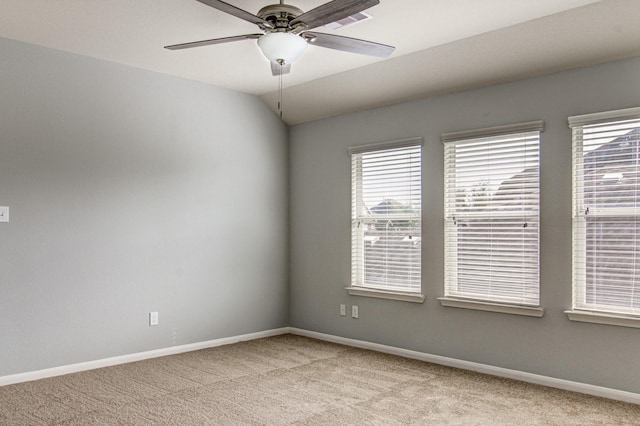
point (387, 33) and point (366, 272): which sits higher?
point (387, 33)

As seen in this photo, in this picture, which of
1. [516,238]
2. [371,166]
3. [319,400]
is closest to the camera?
[319,400]

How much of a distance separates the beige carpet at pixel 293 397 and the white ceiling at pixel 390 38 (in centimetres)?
235

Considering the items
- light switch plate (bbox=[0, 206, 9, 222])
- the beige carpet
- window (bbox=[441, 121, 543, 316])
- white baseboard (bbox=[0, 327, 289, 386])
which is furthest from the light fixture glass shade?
white baseboard (bbox=[0, 327, 289, 386])

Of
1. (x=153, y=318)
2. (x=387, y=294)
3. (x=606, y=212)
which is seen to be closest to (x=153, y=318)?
(x=153, y=318)

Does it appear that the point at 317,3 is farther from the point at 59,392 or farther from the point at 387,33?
the point at 59,392

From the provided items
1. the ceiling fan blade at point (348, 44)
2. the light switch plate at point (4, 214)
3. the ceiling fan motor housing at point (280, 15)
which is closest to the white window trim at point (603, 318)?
the ceiling fan blade at point (348, 44)

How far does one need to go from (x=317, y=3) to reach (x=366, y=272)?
2764 millimetres

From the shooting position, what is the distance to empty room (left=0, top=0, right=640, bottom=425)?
3500mm

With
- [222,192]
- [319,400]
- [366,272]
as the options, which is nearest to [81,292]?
[222,192]

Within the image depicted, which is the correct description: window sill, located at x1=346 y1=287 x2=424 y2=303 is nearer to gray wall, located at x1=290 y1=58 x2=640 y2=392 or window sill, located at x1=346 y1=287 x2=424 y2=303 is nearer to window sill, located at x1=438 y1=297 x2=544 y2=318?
gray wall, located at x1=290 y1=58 x2=640 y2=392

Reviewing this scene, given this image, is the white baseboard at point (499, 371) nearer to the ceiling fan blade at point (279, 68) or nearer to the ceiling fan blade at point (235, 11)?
the ceiling fan blade at point (279, 68)

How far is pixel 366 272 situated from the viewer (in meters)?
5.29

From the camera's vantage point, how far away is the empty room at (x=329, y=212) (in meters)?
3.50

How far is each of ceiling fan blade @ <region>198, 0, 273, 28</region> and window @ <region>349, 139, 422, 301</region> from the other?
226cm
